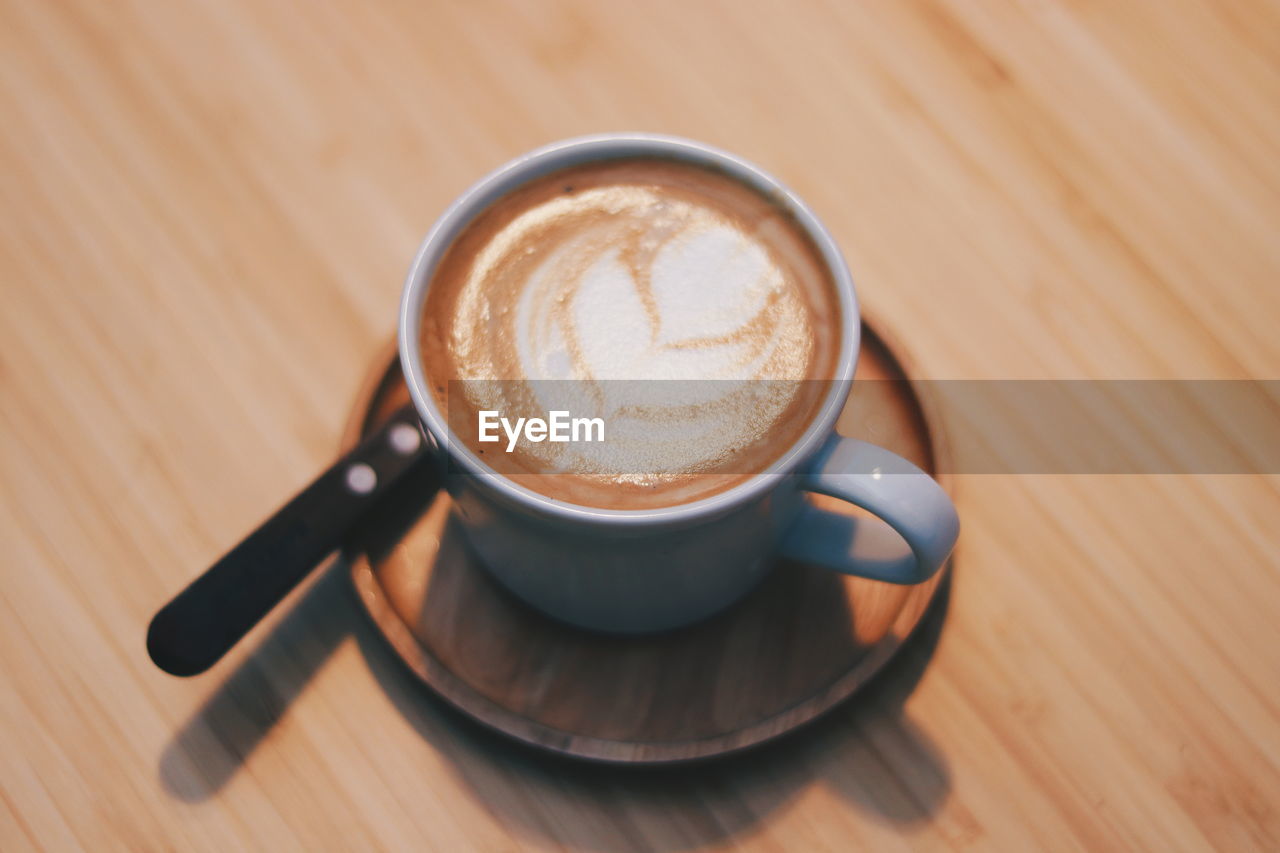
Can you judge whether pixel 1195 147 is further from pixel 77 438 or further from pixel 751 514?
pixel 77 438

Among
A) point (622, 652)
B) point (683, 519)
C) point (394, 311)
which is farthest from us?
point (394, 311)

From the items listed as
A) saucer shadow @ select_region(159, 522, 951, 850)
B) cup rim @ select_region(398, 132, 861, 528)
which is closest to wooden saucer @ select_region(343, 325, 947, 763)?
saucer shadow @ select_region(159, 522, 951, 850)

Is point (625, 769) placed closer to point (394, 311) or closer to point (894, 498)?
point (894, 498)

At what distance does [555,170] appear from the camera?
560 mm

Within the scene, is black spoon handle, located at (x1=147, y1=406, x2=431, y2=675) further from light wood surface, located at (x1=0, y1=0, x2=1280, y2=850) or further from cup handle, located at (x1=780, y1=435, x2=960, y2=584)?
cup handle, located at (x1=780, y1=435, x2=960, y2=584)

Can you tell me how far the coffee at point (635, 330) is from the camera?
0.49 m

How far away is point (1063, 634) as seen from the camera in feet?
1.89

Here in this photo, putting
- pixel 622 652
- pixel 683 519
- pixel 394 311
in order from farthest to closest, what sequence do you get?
pixel 394 311, pixel 622 652, pixel 683 519

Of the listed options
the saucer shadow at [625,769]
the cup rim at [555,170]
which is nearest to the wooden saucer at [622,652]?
the saucer shadow at [625,769]

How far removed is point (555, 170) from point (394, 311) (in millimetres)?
159
